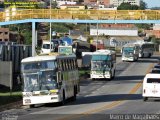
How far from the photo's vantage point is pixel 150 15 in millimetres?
75188

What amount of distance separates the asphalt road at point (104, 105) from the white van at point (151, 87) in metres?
0.62

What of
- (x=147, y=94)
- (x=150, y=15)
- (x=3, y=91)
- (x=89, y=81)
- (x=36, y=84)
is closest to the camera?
(x=36, y=84)

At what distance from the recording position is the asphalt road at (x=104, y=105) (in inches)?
1137

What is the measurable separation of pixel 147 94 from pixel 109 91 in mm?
11648

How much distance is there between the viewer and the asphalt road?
2888 cm

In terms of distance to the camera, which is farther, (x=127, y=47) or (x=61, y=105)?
(x=127, y=47)

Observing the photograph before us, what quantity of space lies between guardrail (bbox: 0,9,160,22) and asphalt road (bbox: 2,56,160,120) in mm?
7347

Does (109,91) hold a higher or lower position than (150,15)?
lower

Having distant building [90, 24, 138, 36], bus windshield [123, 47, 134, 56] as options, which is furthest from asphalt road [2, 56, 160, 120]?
distant building [90, 24, 138, 36]

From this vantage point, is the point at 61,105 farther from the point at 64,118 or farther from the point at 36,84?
the point at 64,118

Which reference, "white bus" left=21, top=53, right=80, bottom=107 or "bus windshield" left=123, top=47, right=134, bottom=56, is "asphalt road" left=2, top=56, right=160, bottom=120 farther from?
"bus windshield" left=123, top=47, right=134, bottom=56

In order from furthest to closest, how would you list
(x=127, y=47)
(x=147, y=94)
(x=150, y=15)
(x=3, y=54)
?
(x=127, y=47), (x=150, y=15), (x=3, y=54), (x=147, y=94)

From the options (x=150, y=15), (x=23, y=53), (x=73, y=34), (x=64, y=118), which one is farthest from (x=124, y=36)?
(x=64, y=118)

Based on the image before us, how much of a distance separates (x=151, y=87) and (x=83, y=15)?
37.3m
